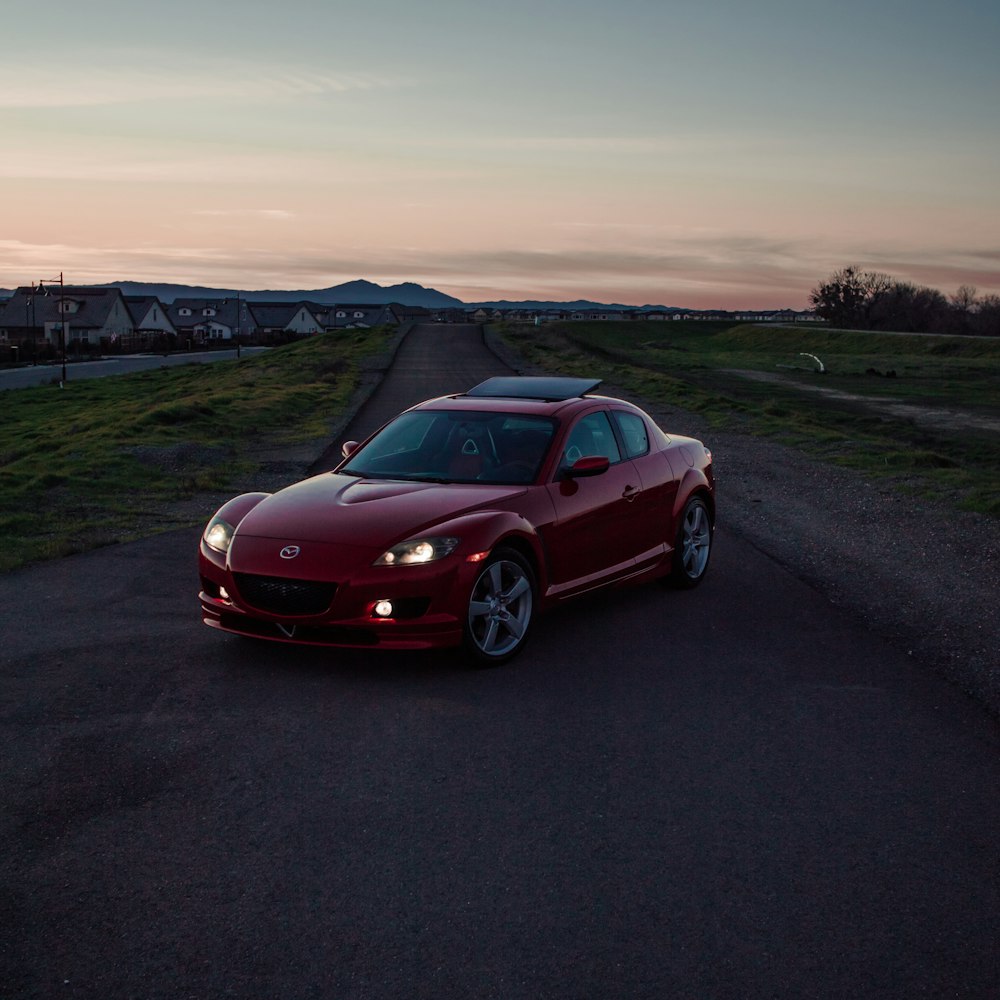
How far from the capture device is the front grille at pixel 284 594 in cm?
658

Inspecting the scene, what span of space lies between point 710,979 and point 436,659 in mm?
3742

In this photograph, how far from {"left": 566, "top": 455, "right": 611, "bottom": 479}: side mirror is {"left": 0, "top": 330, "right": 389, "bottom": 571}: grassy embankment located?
4.90 metres

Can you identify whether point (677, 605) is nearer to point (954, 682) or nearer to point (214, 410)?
point (954, 682)

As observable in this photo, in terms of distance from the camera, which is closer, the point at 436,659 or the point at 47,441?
the point at 436,659

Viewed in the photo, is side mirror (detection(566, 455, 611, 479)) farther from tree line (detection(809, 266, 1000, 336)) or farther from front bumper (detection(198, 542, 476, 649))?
tree line (detection(809, 266, 1000, 336))

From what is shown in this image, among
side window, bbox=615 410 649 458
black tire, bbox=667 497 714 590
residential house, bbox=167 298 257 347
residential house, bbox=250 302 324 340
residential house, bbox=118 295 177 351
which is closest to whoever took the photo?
side window, bbox=615 410 649 458

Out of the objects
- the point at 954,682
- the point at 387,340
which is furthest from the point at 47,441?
the point at 387,340

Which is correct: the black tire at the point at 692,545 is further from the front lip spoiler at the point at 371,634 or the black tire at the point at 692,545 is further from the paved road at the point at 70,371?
the paved road at the point at 70,371

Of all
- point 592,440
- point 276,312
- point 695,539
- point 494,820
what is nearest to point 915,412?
point 695,539

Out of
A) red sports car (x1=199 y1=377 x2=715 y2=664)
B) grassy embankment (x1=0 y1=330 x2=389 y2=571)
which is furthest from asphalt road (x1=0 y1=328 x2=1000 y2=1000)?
grassy embankment (x1=0 y1=330 x2=389 y2=571)

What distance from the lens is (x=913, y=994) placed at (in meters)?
3.49

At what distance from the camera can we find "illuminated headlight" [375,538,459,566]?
6637 millimetres

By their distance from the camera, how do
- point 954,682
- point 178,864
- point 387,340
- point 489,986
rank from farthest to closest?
1. point 387,340
2. point 954,682
3. point 178,864
4. point 489,986

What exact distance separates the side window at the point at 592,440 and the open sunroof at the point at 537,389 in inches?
12.2
